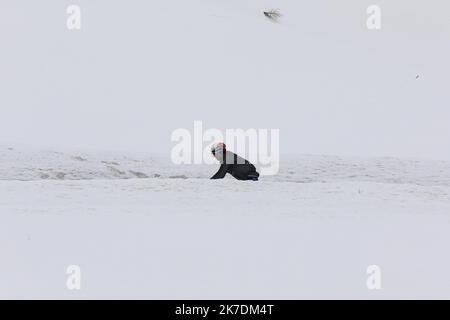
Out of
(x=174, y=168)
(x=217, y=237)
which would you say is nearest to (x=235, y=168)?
(x=174, y=168)

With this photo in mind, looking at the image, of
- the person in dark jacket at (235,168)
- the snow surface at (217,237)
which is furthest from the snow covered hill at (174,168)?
the person in dark jacket at (235,168)

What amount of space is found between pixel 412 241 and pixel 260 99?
7234 mm

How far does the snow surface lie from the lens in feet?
30.2

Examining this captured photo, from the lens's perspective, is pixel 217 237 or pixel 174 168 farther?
pixel 174 168

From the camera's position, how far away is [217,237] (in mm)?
10172

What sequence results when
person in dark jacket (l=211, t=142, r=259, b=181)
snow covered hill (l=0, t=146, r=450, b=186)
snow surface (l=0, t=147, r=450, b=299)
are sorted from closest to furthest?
snow surface (l=0, t=147, r=450, b=299) < person in dark jacket (l=211, t=142, r=259, b=181) < snow covered hill (l=0, t=146, r=450, b=186)

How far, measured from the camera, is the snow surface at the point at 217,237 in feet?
30.2

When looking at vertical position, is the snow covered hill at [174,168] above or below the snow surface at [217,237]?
above

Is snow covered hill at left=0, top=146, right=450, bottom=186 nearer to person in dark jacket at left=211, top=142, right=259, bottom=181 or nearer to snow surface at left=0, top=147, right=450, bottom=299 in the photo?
snow surface at left=0, top=147, right=450, bottom=299

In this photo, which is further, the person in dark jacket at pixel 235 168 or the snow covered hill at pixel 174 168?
the snow covered hill at pixel 174 168

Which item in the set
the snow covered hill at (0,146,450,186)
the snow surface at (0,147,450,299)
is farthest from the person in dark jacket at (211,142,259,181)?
the snow covered hill at (0,146,450,186)

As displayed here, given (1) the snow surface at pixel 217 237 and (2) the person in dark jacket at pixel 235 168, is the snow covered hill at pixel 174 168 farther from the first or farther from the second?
(2) the person in dark jacket at pixel 235 168

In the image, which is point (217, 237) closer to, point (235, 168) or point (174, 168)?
point (235, 168)

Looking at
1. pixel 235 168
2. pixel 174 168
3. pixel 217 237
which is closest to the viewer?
pixel 217 237
